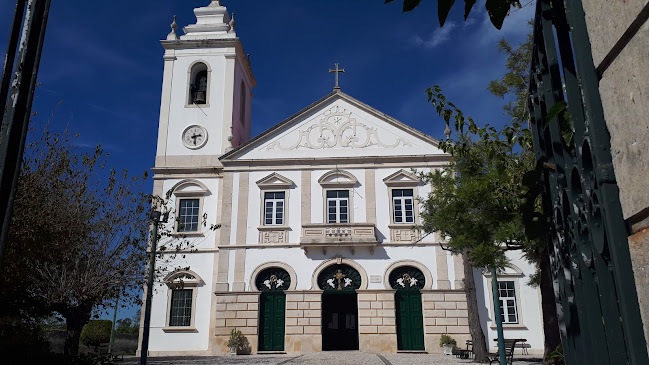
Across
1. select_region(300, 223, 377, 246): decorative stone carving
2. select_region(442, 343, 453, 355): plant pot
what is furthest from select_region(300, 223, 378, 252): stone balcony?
select_region(442, 343, 453, 355): plant pot

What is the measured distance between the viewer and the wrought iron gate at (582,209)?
1.28 m

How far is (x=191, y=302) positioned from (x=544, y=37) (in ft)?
74.9

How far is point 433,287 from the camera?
874 inches

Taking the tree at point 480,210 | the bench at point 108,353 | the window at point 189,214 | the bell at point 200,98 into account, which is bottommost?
the bench at point 108,353

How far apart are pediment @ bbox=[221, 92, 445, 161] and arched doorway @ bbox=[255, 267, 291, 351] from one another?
5219 mm

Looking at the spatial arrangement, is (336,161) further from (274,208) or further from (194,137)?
(194,137)

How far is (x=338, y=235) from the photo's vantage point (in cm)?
2261

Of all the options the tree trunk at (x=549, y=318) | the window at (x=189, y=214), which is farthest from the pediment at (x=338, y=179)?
the tree trunk at (x=549, y=318)

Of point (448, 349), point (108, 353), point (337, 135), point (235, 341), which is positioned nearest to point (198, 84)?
point (337, 135)

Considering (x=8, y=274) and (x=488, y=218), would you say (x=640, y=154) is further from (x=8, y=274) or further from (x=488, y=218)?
(x=8, y=274)

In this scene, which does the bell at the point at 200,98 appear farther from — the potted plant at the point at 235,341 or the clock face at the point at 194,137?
the potted plant at the point at 235,341

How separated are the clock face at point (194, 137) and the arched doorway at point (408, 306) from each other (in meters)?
10.6

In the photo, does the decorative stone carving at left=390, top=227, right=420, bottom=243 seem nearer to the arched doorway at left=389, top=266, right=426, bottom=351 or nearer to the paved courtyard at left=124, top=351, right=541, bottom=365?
the arched doorway at left=389, top=266, right=426, bottom=351

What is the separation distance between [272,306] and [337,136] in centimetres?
790
